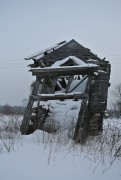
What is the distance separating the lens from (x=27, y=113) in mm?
8539

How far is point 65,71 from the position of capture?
8219mm

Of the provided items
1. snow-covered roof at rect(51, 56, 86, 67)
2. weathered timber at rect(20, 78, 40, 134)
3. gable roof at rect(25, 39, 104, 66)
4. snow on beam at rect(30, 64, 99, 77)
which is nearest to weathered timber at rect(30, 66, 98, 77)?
snow on beam at rect(30, 64, 99, 77)

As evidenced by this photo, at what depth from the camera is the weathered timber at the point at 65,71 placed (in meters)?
8.01

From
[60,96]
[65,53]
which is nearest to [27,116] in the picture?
[60,96]

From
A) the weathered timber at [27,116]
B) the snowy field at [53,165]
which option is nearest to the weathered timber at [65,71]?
the weathered timber at [27,116]

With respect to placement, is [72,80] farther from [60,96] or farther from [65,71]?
[60,96]

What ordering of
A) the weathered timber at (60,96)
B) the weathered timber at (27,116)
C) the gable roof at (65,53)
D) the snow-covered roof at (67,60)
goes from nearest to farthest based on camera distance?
the weathered timber at (60,96) < the weathered timber at (27,116) < the snow-covered roof at (67,60) < the gable roof at (65,53)

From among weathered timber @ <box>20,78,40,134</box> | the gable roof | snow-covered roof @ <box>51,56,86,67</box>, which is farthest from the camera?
the gable roof

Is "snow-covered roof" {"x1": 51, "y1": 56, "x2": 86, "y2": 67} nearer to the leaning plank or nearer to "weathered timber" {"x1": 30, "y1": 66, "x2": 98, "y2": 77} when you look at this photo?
"weathered timber" {"x1": 30, "y1": 66, "x2": 98, "y2": 77}

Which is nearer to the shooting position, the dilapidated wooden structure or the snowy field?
the snowy field

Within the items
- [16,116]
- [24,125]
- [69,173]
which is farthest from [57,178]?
[24,125]

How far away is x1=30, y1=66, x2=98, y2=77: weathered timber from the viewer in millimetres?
8008

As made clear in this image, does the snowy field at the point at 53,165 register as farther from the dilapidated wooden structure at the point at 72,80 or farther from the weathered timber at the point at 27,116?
the dilapidated wooden structure at the point at 72,80

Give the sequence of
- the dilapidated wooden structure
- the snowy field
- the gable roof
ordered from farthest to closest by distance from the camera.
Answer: the gable roof
the dilapidated wooden structure
the snowy field
